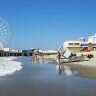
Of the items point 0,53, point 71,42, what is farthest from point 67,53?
point 0,53

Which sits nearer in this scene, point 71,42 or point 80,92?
point 80,92

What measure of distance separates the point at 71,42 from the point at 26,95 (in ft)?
459

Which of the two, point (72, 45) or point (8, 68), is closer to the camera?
point (8, 68)

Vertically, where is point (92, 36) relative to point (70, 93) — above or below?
above

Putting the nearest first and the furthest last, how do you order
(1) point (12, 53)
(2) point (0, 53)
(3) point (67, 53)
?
1. (3) point (67, 53)
2. (2) point (0, 53)
3. (1) point (12, 53)

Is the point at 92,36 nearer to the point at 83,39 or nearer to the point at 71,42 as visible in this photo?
the point at 83,39

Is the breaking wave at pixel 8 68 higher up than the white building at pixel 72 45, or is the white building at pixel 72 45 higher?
the white building at pixel 72 45

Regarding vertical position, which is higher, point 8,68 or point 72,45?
point 72,45

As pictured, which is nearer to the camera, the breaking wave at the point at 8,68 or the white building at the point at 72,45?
the breaking wave at the point at 8,68

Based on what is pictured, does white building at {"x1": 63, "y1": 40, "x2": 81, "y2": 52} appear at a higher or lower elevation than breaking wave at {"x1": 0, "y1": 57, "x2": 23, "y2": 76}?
higher

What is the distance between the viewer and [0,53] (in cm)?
16600

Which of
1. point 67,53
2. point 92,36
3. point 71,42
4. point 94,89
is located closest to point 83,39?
point 92,36

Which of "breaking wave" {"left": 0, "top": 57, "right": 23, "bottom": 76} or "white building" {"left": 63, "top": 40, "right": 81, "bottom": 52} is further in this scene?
"white building" {"left": 63, "top": 40, "right": 81, "bottom": 52}

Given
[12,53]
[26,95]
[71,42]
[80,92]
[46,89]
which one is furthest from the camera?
[12,53]
